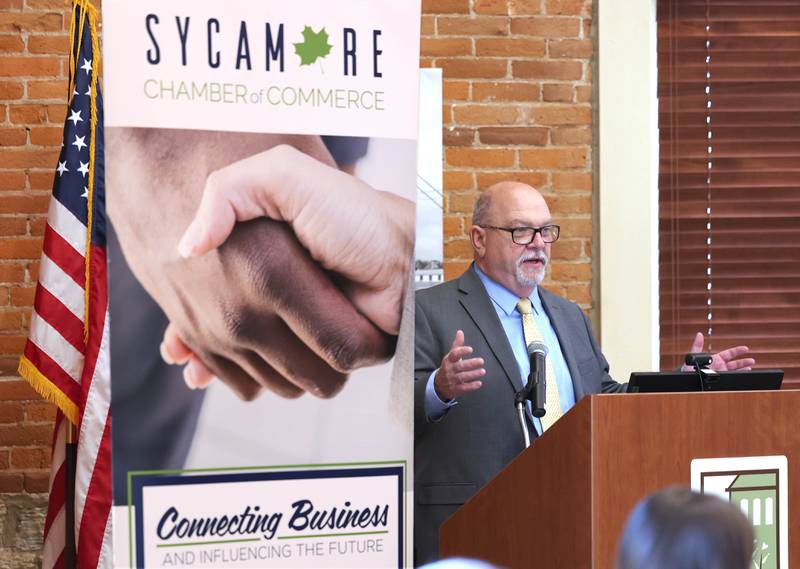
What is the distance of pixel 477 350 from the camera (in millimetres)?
3160

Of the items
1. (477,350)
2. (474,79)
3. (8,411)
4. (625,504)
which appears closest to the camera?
(625,504)

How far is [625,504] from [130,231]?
1.07 m

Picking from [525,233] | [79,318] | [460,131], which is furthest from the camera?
[460,131]

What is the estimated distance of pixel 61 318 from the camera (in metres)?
2.91

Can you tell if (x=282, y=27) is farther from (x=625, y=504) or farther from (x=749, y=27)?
(x=749, y=27)

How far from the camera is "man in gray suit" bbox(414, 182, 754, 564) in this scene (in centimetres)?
307

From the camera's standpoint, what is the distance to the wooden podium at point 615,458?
1923 millimetres

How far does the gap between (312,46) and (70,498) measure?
1.58 meters

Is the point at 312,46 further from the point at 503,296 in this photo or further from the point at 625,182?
the point at 625,182

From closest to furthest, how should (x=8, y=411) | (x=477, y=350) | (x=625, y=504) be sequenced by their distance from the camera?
(x=625, y=504) < (x=477, y=350) < (x=8, y=411)

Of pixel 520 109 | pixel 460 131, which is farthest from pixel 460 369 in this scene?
pixel 520 109

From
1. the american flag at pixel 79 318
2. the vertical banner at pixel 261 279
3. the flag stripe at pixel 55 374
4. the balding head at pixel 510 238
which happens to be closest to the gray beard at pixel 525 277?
the balding head at pixel 510 238

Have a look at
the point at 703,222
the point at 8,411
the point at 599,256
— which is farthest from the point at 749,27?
the point at 8,411

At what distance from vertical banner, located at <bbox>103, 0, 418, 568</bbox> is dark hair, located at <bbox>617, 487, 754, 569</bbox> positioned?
128 centimetres
